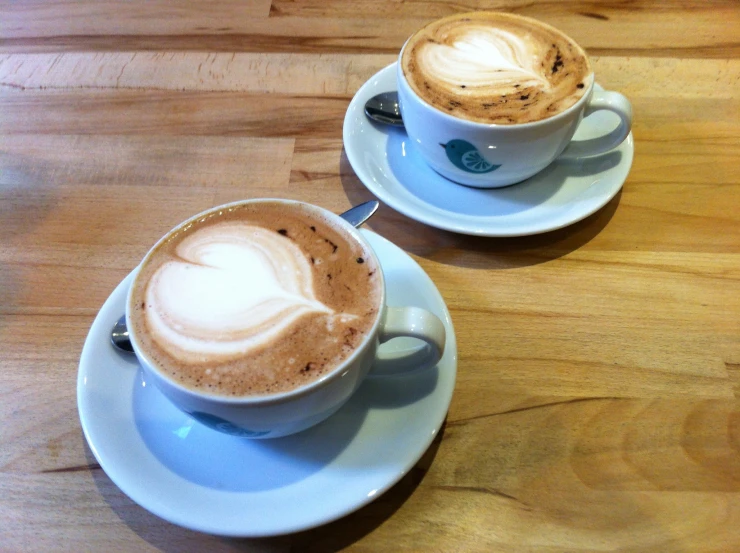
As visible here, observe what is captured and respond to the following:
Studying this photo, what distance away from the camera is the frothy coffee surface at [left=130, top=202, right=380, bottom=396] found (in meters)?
0.48

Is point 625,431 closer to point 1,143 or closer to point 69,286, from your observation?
point 69,286

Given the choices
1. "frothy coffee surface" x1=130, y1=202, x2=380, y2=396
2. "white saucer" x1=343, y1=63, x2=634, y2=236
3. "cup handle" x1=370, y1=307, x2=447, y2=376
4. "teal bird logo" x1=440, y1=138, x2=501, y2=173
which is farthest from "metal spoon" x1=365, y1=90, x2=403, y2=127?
"cup handle" x1=370, y1=307, x2=447, y2=376

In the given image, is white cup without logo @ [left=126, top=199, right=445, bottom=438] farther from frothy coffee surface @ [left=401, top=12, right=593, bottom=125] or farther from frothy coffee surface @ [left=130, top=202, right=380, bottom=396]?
frothy coffee surface @ [left=401, top=12, right=593, bottom=125]

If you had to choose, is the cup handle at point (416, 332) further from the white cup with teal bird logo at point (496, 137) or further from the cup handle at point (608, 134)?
the cup handle at point (608, 134)

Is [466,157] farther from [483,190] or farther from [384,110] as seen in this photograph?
[384,110]

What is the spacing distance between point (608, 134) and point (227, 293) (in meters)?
0.58

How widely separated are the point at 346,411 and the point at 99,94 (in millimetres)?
767

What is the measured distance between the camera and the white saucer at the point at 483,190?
2.47 feet

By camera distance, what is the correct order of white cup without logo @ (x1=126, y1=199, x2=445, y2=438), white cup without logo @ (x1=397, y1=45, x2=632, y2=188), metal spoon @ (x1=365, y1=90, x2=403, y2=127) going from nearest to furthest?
white cup without logo @ (x1=126, y1=199, x2=445, y2=438), white cup without logo @ (x1=397, y1=45, x2=632, y2=188), metal spoon @ (x1=365, y1=90, x2=403, y2=127)

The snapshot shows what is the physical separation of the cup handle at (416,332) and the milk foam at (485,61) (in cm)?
41

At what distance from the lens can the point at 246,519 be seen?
483mm

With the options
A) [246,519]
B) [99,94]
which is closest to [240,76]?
[99,94]

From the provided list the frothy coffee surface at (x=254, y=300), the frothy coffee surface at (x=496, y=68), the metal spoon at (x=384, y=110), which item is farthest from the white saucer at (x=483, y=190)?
the frothy coffee surface at (x=254, y=300)

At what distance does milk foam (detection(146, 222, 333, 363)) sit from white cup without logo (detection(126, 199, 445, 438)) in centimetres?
3
